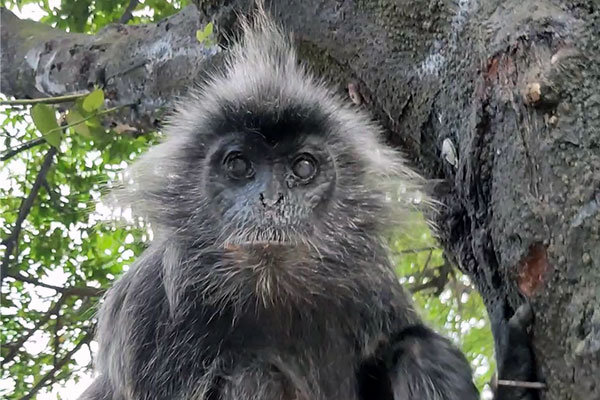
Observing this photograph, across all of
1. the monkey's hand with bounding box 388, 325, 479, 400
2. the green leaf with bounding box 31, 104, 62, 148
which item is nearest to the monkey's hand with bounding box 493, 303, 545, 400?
the monkey's hand with bounding box 388, 325, 479, 400

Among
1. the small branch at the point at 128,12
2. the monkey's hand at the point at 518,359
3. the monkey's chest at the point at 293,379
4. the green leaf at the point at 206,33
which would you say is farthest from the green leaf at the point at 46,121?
the small branch at the point at 128,12

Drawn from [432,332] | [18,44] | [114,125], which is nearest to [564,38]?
[432,332]

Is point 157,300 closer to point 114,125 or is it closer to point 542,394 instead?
point 542,394

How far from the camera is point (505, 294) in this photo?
4.97ft

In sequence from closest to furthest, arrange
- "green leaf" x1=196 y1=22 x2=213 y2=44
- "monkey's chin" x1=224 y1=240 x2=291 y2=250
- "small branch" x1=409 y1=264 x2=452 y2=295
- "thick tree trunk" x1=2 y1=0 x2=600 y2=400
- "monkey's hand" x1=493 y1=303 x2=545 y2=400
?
"thick tree trunk" x1=2 y1=0 x2=600 y2=400, "monkey's hand" x1=493 y1=303 x2=545 y2=400, "monkey's chin" x1=224 y1=240 x2=291 y2=250, "green leaf" x1=196 y1=22 x2=213 y2=44, "small branch" x1=409 y1=264 x2=452 y2=295

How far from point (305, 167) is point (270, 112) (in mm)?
168

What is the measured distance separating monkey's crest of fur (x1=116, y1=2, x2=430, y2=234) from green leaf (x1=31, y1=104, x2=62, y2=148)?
0.93 ft

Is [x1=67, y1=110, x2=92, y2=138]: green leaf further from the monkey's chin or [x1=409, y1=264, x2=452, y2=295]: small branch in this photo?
[x1=409, y1=264, x2=452, y2=295]: small branch

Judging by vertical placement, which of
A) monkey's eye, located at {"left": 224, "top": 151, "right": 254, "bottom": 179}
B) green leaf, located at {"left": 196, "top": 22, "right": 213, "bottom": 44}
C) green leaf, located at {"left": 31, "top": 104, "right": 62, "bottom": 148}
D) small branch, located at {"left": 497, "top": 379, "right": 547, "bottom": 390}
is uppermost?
green leaf, located at {"left": 196, "top": 22, "right": 213, "bottom": 44}

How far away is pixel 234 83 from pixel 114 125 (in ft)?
4.65

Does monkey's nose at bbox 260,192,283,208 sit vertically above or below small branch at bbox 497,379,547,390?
above

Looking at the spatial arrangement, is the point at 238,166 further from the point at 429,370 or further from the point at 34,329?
the point at 34,329

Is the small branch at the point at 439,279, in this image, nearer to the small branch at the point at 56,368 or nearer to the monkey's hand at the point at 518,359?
the small branch at the point at 56,368

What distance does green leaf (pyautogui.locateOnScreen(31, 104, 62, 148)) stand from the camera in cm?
217
